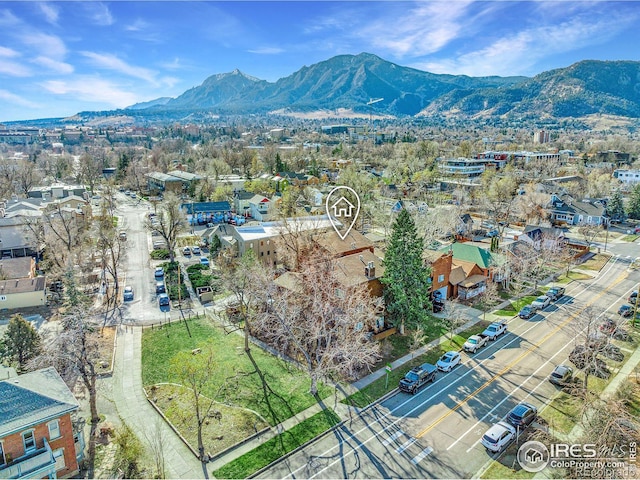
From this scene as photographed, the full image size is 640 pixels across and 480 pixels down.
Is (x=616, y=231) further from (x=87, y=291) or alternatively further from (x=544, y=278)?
(x=87, y=291)

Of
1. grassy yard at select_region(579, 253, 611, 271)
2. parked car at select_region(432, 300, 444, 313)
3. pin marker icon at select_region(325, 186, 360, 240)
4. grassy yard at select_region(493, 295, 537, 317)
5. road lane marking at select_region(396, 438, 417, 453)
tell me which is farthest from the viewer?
pin marker icon at select_region(325, 186, 360, 240)

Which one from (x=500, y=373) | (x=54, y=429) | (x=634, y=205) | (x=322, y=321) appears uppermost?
(x=634, y=205)

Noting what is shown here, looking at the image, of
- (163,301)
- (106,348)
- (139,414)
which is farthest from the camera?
(163,301)

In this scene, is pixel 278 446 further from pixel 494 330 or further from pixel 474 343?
pixel 494 330

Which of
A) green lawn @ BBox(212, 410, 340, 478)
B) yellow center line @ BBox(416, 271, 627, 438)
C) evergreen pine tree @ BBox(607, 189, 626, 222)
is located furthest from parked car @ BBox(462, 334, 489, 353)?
evergreen pine tree @ BBox(607, 189, 626, 222)

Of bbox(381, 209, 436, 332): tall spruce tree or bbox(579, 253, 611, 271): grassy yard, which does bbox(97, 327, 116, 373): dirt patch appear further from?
bbox(579, 253, 611, 271): grassy yard

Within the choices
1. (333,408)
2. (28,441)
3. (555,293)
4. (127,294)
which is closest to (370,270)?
(333,408)
